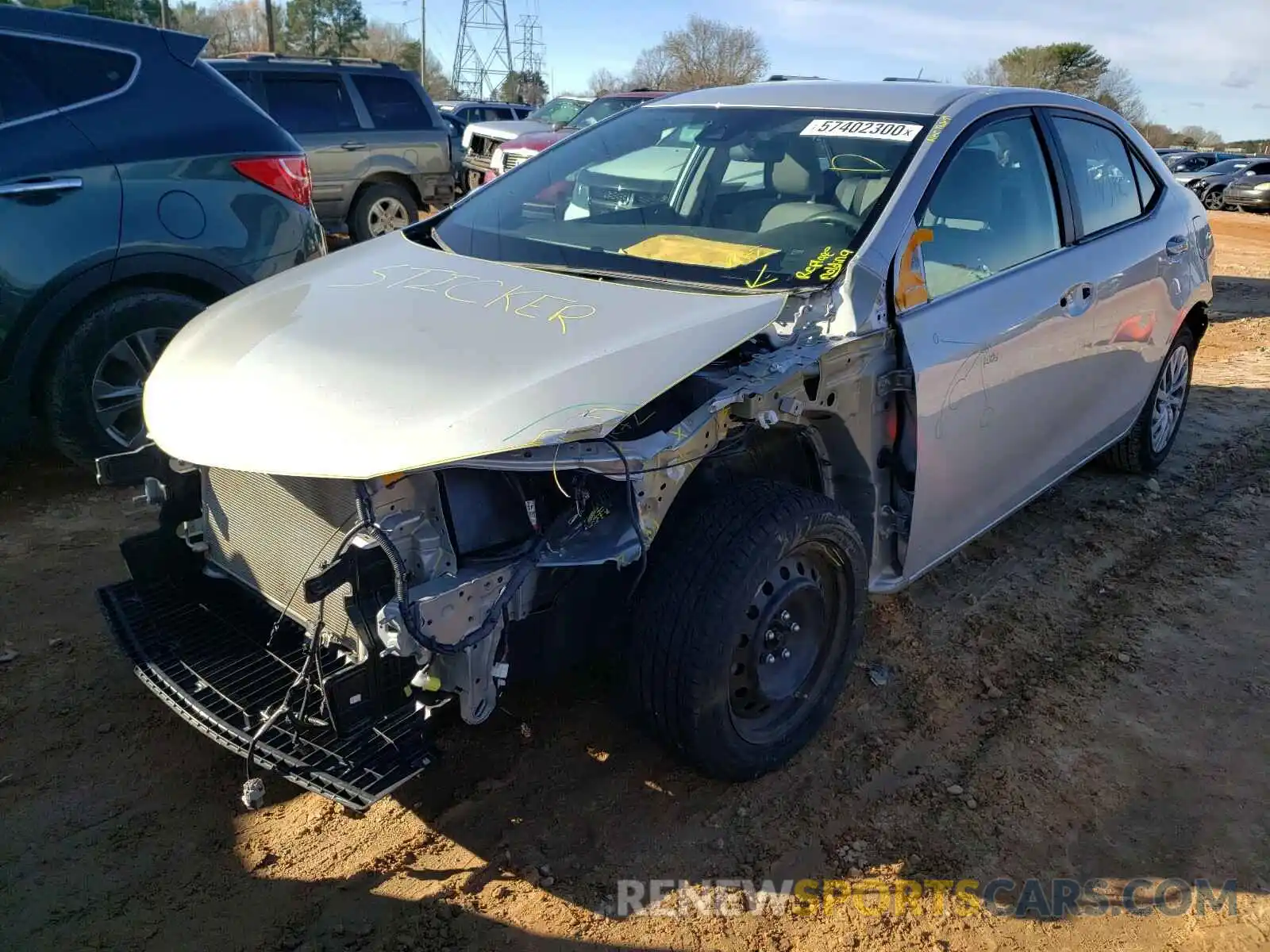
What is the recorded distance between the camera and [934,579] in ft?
13.5

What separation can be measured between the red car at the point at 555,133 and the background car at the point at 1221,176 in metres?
18.3

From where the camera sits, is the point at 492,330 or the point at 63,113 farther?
the point at 63,113

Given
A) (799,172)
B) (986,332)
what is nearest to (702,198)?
(799,172)

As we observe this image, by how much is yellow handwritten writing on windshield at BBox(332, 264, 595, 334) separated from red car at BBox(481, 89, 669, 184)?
6964 mm

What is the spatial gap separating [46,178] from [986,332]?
386 centimetres

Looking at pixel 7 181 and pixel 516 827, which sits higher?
pixel 7 181

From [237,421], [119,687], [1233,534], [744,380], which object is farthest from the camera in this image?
[1233,534]

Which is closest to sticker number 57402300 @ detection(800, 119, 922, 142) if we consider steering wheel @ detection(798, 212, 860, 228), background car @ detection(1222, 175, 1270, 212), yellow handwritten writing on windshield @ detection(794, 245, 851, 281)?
steering wheel @ detection(798, 212, 860, 228)

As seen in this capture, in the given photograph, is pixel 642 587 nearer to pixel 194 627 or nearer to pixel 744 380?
pixel 744 380

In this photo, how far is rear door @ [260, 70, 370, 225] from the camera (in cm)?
1029

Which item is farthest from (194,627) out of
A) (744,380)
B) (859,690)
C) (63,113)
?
(63,113)

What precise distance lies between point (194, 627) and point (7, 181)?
8.04 feet

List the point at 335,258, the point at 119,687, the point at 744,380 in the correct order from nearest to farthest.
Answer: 1. the point at 744,380
2. the point at 119,687
3. the point at 335,258

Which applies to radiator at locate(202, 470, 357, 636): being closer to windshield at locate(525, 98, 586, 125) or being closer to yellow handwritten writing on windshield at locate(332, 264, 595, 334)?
yellow handwritten writing on windshield at locate(332, 264, 595, 334)
